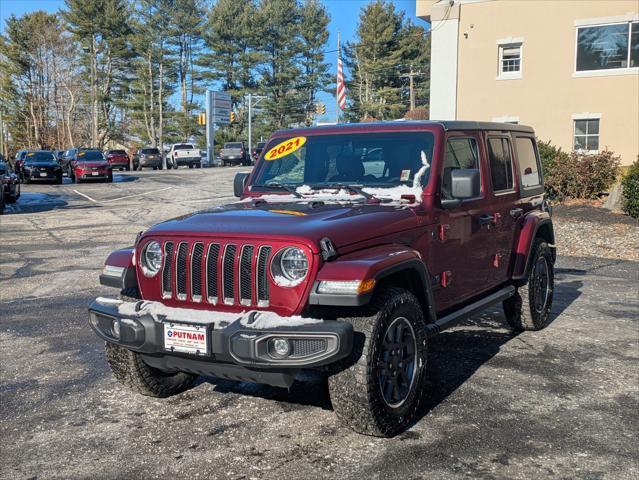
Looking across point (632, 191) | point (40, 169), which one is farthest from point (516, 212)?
point (40, 169)

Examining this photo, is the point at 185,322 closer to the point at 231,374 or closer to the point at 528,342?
the point at 231,374

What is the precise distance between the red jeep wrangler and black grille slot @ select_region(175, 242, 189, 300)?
0.4 inches

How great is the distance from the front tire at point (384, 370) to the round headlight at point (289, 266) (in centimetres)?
42

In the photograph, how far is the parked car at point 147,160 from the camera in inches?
2085

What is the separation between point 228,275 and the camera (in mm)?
4238

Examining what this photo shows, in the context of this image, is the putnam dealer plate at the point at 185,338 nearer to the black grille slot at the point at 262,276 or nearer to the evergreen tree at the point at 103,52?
the black grille slot at the point at 262,276

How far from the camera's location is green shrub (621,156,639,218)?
16.4m

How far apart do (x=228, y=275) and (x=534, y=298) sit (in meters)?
3.84

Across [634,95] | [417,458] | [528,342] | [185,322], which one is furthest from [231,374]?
[634,95]

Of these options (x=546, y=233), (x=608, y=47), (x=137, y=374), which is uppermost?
(x=608, y=47)

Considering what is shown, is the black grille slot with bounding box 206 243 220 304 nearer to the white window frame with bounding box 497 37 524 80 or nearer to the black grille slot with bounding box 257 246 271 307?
the black grille slot with bounding box 257 246 271 307

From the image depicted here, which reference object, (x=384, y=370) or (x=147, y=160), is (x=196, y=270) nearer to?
(x=384, y=370)

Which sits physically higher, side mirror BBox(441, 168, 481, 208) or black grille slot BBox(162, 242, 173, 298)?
side mirror BBox(441, 168, 481, 208)

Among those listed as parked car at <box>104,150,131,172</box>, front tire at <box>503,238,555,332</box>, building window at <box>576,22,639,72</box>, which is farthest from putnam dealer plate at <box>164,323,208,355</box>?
parked car at <box>104,150,131,172</box>
